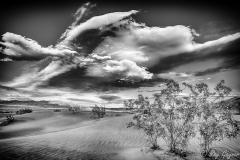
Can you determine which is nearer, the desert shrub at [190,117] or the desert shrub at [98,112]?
the desert shrub at [190,117]

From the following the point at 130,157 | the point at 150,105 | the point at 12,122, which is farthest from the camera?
the point at 12,122

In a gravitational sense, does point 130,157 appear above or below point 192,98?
below

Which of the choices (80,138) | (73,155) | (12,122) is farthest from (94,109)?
(73,155)

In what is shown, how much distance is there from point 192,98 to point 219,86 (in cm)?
142

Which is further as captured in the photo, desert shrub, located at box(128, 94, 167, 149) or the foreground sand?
desert shrub, located at box(128, 94, 167, 149)

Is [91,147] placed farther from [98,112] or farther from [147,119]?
[98,112]

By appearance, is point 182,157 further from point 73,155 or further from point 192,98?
point 73,155

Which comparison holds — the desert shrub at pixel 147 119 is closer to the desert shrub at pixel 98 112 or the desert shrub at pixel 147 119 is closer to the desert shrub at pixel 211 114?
the desert shrub at pixel 211 114

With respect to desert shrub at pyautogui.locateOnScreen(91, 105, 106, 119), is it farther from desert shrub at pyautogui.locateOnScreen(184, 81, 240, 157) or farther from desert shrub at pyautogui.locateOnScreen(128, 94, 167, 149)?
desert shrub at pyautogui.locateOnScreen(184, 81, 240, 157)

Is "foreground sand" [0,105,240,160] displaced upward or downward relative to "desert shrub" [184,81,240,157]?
downward

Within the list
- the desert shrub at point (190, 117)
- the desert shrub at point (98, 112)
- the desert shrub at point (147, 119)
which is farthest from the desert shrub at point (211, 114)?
the desert shrub at point (98, 112)

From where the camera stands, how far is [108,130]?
13.5 m

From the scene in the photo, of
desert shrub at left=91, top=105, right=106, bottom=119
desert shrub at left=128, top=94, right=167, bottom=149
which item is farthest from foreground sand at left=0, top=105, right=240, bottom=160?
desert shrub at left=91, top=105, right=106, bottom=119

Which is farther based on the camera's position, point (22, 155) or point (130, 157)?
point (130, 157)
